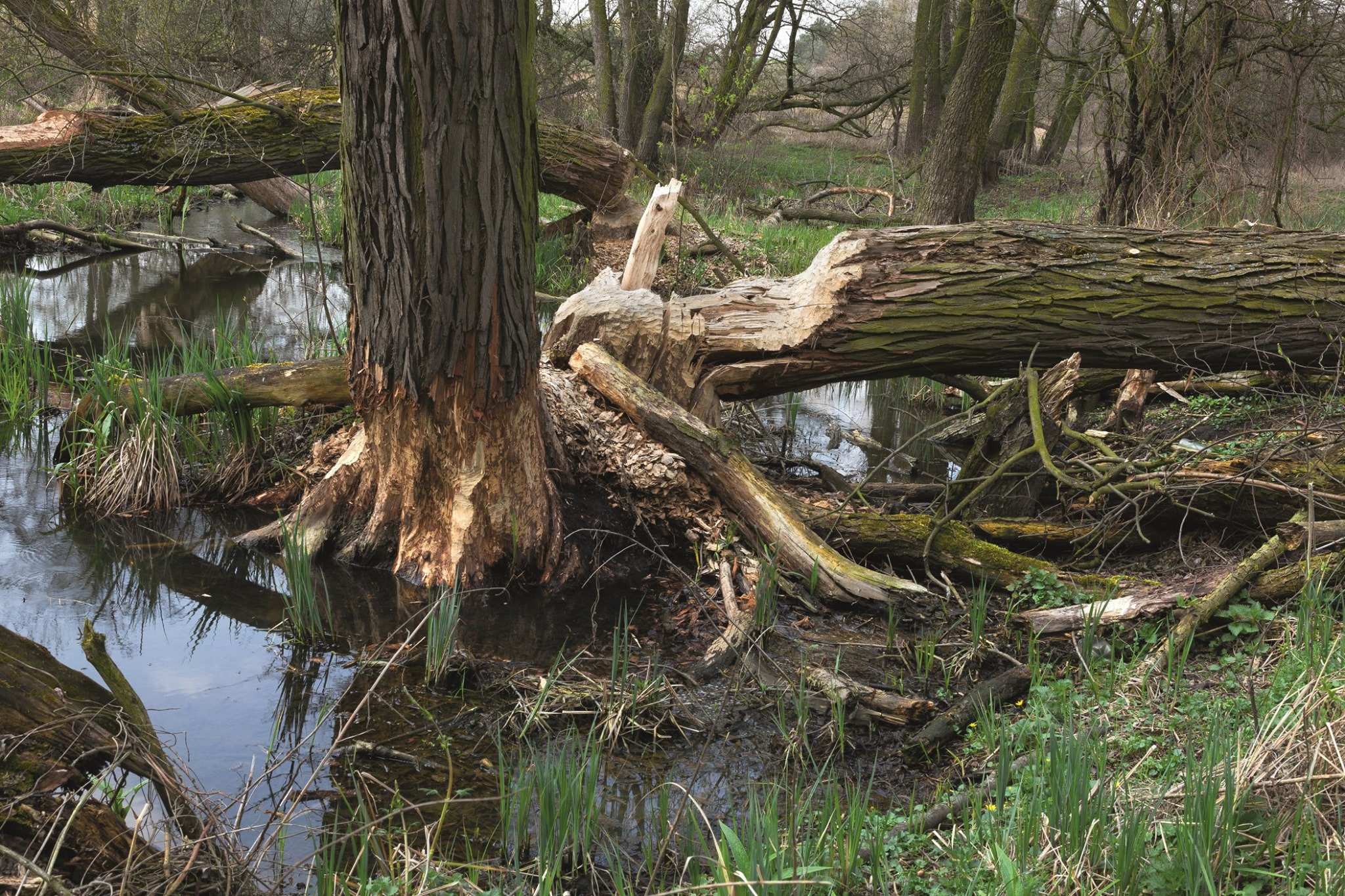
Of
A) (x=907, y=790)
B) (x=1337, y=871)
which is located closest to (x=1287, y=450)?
(x=907, y=790)

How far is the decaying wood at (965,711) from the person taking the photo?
3.18 metres

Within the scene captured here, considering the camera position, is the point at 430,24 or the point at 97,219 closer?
the point at 430,24

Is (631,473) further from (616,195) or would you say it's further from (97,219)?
(97,219)

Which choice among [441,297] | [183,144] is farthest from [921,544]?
[183,144]

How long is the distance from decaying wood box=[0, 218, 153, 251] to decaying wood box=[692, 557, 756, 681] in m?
9.51

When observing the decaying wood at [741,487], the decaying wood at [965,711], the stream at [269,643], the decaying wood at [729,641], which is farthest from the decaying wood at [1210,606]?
the decaying wood at [729,641]

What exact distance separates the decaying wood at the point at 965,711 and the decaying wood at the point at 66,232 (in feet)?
34.7

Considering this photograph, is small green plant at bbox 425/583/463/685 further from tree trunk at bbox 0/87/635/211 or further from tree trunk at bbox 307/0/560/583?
tree trunk at bbox 0/87/635/211

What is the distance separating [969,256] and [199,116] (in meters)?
6.22

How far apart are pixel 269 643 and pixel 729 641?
1.88 meters

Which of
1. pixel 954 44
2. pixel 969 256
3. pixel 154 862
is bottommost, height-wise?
pixel 154 862

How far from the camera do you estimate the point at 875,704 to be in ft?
11.1

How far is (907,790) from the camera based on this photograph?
9.96 ft

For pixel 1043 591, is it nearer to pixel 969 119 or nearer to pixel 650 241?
pixel 650 241
